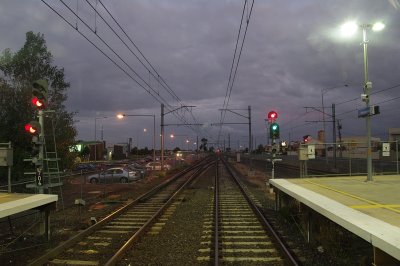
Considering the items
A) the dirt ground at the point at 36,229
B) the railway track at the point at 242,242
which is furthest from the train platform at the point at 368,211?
the dirt ground at the point at 36,229

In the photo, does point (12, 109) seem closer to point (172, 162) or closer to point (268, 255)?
point (268, 255)

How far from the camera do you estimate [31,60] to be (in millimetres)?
30328

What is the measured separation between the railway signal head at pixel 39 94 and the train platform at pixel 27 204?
2.73 metres

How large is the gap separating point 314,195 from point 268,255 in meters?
2.82

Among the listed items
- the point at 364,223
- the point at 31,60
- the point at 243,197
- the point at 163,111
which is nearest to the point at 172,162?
the point at 163,111

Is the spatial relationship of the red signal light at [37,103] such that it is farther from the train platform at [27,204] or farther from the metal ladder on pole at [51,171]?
the train platform at [27,204]

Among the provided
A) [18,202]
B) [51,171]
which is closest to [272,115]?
[51,171]

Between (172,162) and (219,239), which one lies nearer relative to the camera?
(219,239)

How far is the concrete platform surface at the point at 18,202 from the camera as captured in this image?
9.54 metres

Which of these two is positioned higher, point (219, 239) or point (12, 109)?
point (12, 109)

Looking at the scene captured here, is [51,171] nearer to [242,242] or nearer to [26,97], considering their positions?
[26,97]

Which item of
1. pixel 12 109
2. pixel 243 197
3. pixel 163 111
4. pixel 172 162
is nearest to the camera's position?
pixel 243 197

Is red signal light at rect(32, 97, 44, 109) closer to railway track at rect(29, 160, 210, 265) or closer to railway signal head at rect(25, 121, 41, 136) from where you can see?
railway signal head at rect(25, 121, 41, 136)

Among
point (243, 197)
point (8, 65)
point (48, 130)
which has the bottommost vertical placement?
point (243, 197)
